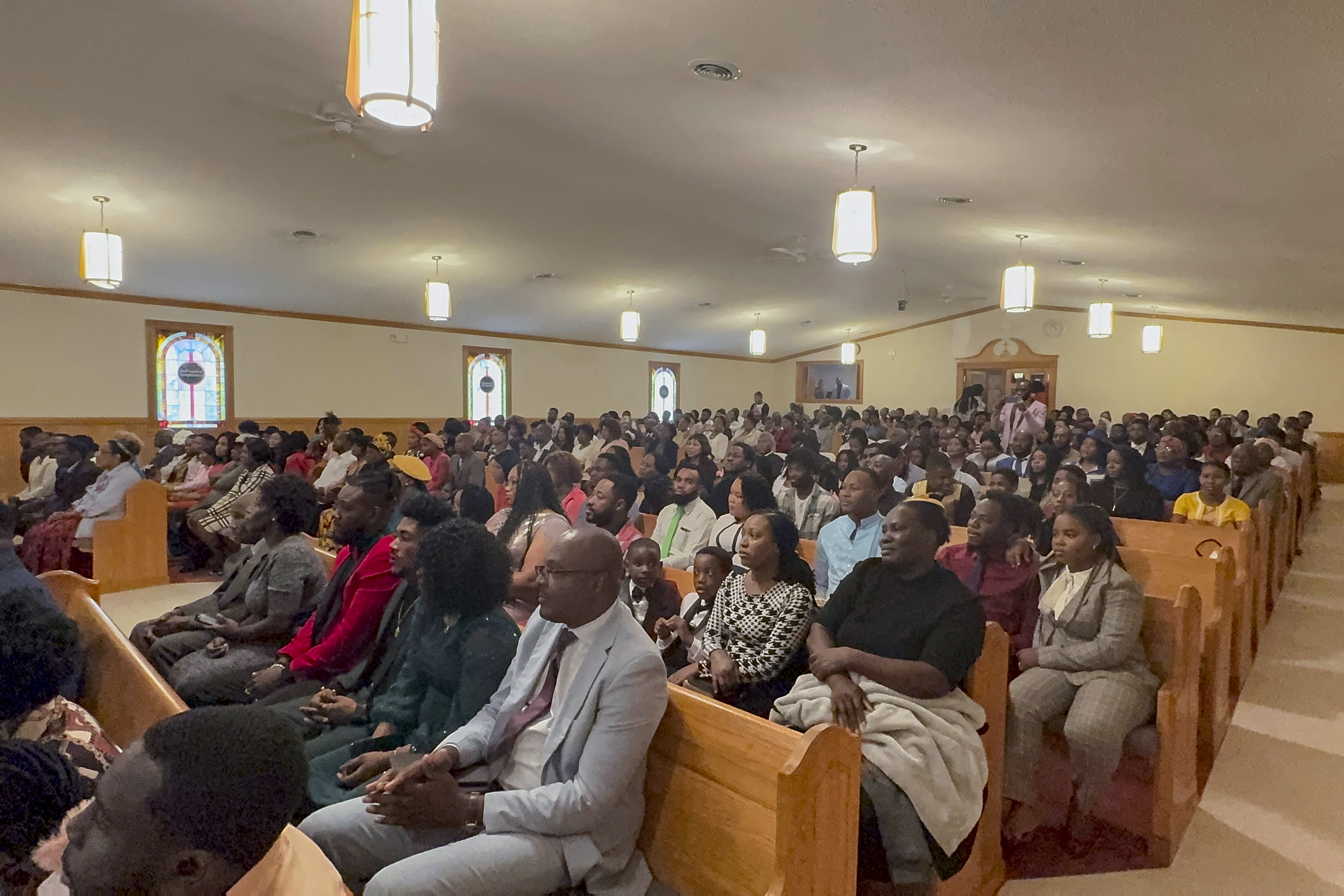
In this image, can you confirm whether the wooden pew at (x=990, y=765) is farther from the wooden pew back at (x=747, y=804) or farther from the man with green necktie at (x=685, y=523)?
the man with green necktie at (x=685, y=523)

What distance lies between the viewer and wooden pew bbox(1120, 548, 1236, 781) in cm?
306

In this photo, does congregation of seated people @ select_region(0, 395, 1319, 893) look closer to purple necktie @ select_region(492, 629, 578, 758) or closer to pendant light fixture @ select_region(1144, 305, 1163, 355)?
purple necktie @ select_region(492, 629, 578, 758)

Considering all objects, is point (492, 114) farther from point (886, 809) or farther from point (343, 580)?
point (886, 809)

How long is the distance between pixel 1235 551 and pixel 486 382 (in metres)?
11.1

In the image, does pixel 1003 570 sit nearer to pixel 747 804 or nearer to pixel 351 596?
pixel 747 804

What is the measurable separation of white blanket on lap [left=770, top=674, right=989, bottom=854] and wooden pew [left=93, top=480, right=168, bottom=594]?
5664 mm

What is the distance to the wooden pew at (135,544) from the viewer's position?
5.76 meters

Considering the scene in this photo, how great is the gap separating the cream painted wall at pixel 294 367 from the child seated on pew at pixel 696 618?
9273 mm

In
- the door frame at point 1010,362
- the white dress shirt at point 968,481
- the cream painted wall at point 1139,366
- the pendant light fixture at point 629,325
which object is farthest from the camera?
the door frame at point 1010,362

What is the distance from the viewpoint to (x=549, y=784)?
1752mm

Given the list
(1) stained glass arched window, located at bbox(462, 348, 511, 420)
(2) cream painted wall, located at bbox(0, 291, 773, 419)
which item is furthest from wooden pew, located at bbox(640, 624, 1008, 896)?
(1) stained glass arched window, located at bbox(462, 348, 511, 420)

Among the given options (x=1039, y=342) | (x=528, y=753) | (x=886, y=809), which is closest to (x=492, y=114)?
(x=528, y=753)

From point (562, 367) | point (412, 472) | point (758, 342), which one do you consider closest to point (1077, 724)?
point (412, 472)

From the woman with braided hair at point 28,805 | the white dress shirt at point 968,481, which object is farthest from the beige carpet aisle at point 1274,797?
the woman with braided hair at point 28,805
